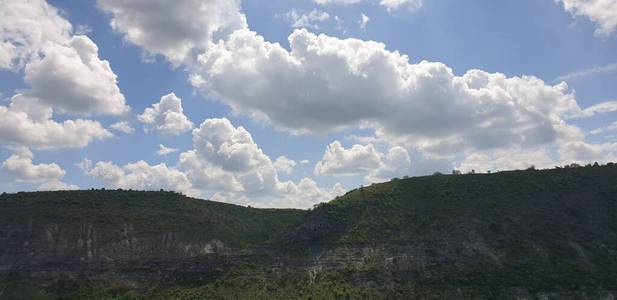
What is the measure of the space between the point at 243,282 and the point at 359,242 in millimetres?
20972

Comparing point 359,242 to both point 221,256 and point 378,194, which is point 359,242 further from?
point 221,256

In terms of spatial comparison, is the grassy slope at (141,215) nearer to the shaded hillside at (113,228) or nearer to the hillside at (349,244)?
the shaded hillside at (113,228)

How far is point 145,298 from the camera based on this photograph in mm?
78562

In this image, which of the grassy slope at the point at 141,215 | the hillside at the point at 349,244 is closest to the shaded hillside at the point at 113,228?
the grassy slope at the point at 141,215

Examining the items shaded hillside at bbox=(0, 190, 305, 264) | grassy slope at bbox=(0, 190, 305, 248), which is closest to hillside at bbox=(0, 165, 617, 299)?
shaded hillside at bbox=(0, 190, 305, 264)

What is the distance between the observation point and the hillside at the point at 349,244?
7956cm

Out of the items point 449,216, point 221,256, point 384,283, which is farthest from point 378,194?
point 221,256

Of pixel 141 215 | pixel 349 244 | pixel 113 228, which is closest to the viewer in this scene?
pixel 349 244

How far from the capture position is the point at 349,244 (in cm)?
8900

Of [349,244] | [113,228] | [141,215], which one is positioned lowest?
[349,244]

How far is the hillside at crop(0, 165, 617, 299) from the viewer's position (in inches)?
3132

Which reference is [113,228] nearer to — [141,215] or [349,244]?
[141,215]

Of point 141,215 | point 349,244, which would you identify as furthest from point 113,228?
point 349,244

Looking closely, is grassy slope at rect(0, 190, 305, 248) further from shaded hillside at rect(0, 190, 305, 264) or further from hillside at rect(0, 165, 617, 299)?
hillside at rect(0, 165, 617, 299)
